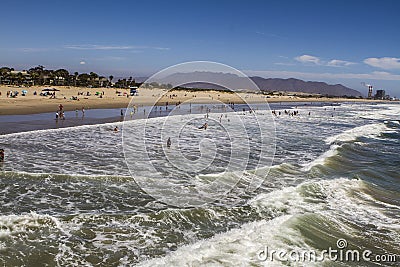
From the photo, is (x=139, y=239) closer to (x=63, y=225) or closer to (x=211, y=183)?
(x=63, y=225)

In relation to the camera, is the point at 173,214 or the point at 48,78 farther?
the point at 48,78

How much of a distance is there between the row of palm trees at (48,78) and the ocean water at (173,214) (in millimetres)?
67592

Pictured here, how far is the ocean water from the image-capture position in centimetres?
902

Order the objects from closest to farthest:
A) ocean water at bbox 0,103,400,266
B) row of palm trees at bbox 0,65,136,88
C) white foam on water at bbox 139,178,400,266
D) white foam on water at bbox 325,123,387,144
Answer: white foam on water at bbox 139,178,400,266 < ocean water at bbox 0,103,400,266 < white foam on water at bbox 325,123,387,144 < row of palm trees at bbox 0,65,136,88

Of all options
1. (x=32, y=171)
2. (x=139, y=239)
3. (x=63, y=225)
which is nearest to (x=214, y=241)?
(x=139, y=239)

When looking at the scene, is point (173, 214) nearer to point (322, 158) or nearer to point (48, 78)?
point (322, 158)

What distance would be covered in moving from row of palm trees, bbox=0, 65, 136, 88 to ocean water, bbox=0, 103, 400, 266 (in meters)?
67.6

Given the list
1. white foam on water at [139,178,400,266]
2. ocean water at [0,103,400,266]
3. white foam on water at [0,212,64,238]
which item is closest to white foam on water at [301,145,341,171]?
ocean water at [0,103,400,266]

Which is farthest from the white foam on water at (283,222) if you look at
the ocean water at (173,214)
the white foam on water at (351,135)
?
the white foam on water at (351,135)

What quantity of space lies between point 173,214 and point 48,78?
302ft

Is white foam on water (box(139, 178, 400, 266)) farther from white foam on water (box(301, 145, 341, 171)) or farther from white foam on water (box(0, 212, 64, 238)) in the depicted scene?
white foam on water (box(0, 212, 64, 238))

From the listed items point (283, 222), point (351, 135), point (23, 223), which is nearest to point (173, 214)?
point (283, 222)

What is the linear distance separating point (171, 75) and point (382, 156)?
2367 centimetres

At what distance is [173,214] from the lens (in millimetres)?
11977
